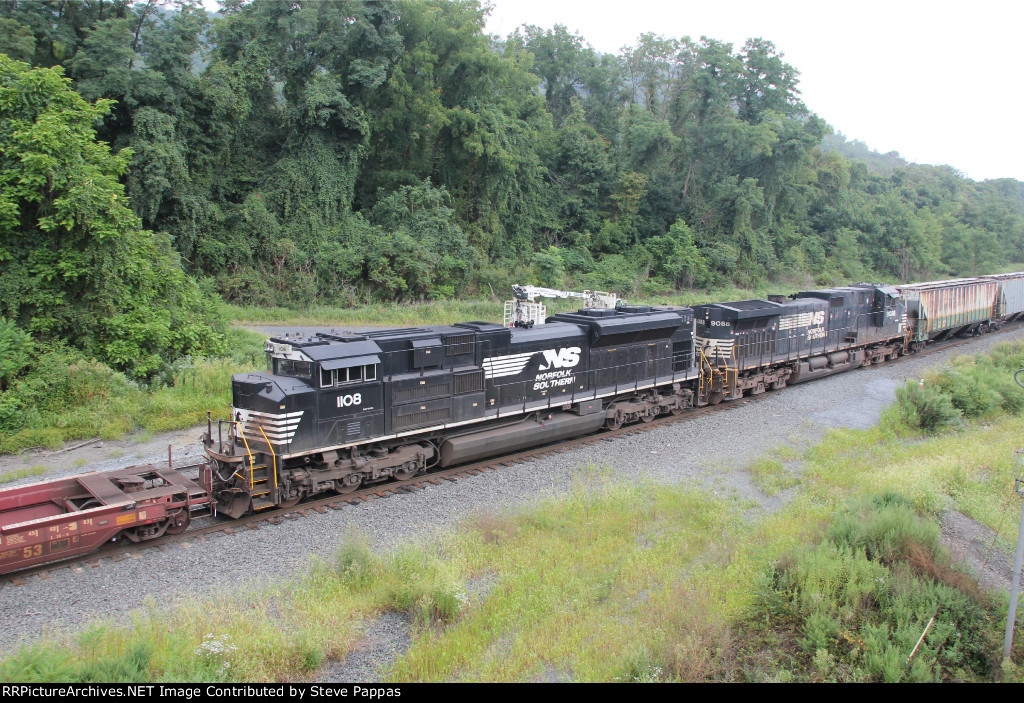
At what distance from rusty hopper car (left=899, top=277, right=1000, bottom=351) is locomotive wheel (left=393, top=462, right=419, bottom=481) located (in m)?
20.9

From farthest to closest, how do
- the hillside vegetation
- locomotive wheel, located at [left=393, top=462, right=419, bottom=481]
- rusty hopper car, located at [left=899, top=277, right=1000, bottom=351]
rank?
rusty hopper car, located at [left=899, top=277, right=1000, bottom=351] → the hillside vegetation → locomotive wheel, located at [left=393, top=462, right=419, bottom=481]

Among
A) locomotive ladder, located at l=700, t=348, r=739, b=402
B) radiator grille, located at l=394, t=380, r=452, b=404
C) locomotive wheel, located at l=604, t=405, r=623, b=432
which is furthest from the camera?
locomotive ladder, located at l=700, t=348, r=739, b=402

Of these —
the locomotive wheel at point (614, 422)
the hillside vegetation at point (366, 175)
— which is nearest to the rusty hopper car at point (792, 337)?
the locomotive wheel at point (614, 422)

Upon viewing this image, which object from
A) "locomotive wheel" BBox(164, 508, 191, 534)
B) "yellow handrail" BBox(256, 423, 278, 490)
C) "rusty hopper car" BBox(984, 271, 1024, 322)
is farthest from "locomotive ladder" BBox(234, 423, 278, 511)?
"rusty hopper car" BBox(984, 271, 1024, 322)

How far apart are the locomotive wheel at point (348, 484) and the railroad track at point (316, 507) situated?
0.28ft

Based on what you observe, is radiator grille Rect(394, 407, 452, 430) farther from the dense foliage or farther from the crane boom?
the dense foliage

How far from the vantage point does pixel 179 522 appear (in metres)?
9.91

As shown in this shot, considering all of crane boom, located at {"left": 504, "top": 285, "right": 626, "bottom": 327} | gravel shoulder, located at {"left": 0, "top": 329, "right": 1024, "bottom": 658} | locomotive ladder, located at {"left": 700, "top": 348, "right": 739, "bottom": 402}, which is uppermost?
crane boom, located at {"left": 504, "top": 285, "right": 626, "bottom": 327}

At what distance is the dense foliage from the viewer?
2588 centimetres

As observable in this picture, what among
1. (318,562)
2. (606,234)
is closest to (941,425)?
(318,562)

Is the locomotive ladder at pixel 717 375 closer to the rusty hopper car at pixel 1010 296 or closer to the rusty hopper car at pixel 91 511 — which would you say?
the rusty hopper car at pixel 91 511

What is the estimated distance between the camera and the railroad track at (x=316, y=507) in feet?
29.5

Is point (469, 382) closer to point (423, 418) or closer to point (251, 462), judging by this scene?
point (423, 418)
